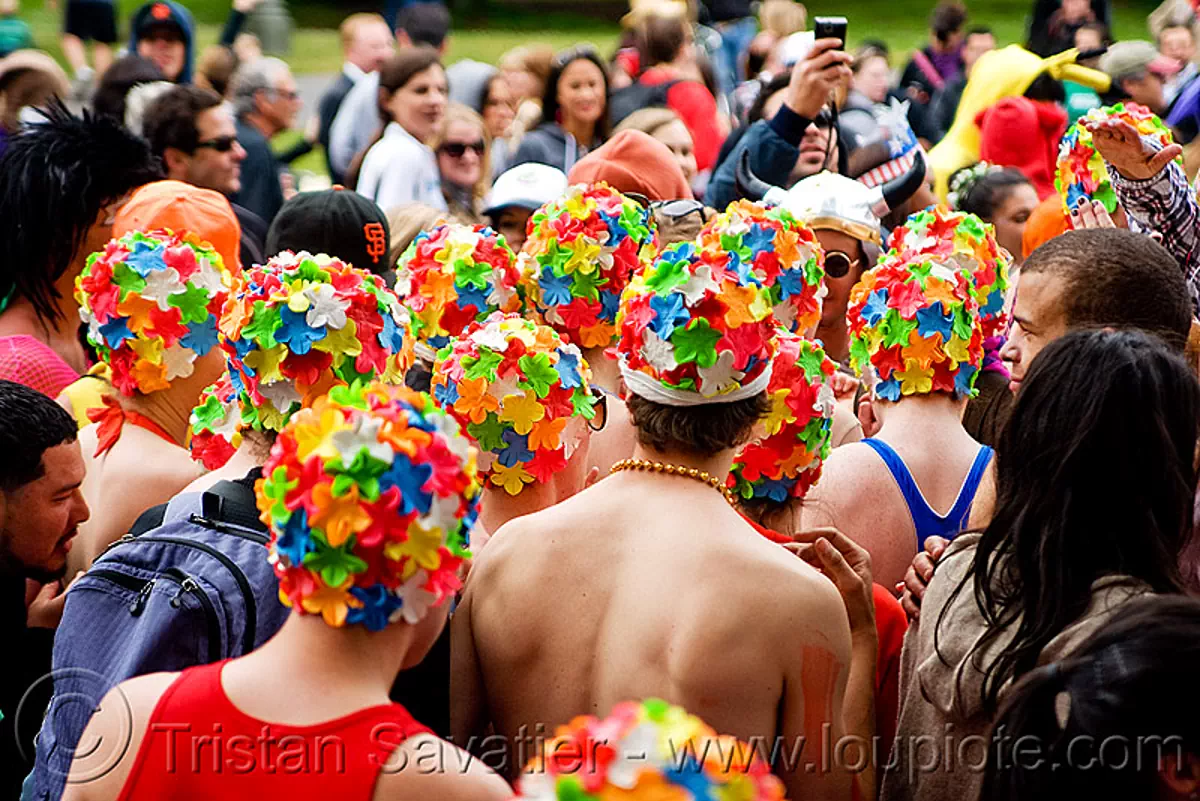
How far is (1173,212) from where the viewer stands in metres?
4.68

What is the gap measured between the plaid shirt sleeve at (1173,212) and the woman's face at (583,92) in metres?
5.05

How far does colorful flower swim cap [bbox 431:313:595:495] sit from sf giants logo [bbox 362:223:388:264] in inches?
60.4

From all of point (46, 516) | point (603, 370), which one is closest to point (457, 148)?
point (603, 370)

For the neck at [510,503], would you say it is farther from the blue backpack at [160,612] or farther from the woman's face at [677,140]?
the woman's face at [677,140]

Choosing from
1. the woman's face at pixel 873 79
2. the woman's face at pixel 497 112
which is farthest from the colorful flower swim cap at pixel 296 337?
the woman's face at pixel 873 79

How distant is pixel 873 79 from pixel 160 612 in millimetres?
11645

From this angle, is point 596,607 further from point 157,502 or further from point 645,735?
point 157,502

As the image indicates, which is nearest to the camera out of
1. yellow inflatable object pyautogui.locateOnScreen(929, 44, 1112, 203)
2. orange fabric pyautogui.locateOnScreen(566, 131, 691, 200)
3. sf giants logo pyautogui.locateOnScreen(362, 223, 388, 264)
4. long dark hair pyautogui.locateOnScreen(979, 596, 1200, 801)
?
long dark hair pyautogui.locateOnScreen(979, 596, 1200, 801)

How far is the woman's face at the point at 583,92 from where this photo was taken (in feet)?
30.6

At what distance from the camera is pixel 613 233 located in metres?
4.90

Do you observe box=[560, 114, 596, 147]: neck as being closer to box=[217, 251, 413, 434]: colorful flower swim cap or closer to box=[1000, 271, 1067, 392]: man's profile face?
box=[1000, 271, 1067, 392]: man's profile face

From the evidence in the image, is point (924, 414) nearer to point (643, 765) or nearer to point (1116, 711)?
point (1116, 711)

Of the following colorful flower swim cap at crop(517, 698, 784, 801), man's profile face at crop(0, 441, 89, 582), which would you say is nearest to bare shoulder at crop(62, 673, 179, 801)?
colorful flower swim cap at crop(517, 698, 784, 801)

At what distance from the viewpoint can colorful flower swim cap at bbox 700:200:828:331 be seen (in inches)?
180
